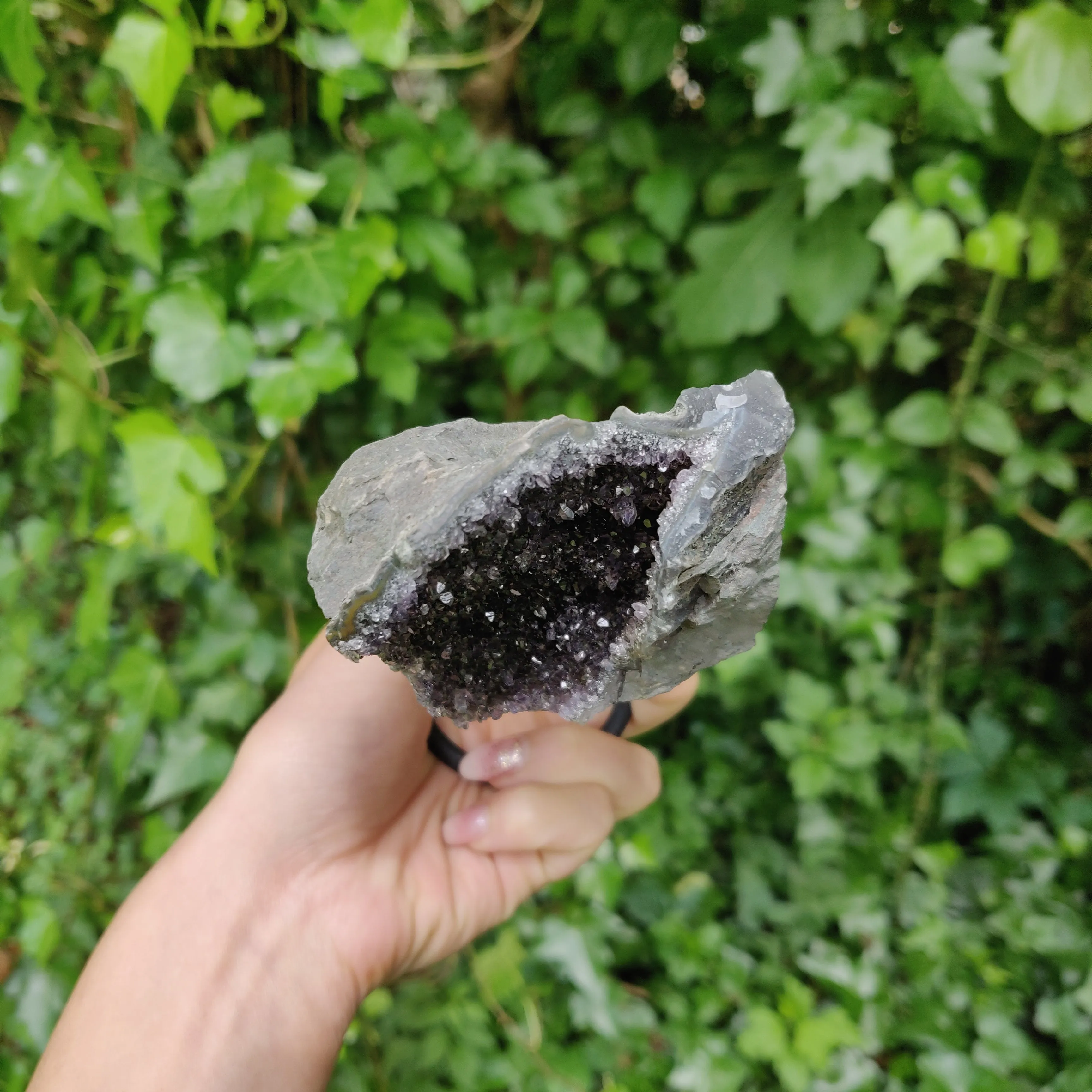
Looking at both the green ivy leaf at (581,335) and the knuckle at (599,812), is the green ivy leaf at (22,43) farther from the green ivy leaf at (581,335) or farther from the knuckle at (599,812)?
the knuckle at (599,812)

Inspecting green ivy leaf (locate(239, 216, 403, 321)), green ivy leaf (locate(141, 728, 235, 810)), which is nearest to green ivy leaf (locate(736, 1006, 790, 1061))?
green ivy leaf (locate(141, 728, 235, 810))

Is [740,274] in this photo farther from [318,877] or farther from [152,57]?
[318,877]

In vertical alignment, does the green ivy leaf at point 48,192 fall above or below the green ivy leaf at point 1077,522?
above

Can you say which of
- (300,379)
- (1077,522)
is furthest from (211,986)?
(1077,522)

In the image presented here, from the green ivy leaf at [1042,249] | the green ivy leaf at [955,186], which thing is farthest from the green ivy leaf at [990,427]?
the green ivy leaf at [955,186]

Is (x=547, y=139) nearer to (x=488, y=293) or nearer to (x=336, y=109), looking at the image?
(x=488, y=293)

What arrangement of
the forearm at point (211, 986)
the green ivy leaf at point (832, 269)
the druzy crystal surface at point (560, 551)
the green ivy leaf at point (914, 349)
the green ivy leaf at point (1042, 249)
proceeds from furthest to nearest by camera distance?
the green ivy leaf at point (914, 349) → the green ivy leaf at point (832, 269) → the green ivy leaf at point (1042, 249) → the forearm at point (211, 986) → the druzy crystal surface at point (560, 551)
